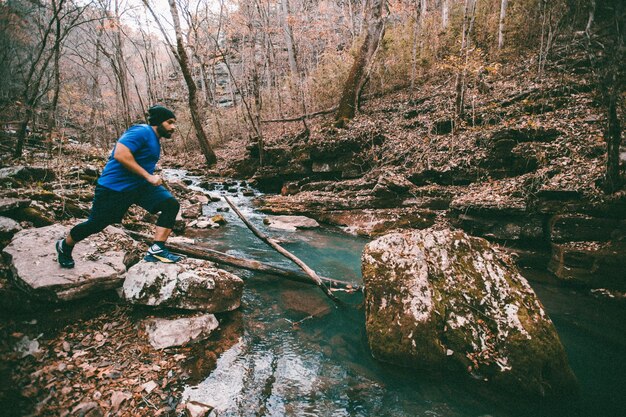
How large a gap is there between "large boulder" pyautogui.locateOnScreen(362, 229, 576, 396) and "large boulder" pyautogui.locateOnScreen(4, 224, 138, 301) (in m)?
3.61

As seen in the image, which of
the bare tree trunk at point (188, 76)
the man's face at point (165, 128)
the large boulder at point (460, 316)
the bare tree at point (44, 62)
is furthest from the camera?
the bare tree trunk at point (188, 76)

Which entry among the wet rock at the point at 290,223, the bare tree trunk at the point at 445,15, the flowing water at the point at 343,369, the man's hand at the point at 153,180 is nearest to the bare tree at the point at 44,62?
the man's hand at the point at 153,180

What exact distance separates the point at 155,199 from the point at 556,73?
13946 mm

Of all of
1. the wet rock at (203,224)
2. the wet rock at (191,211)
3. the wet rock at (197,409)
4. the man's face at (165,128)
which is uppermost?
the man's face at (165,128)

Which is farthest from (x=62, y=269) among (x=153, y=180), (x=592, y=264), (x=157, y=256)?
(x=592, y=264)

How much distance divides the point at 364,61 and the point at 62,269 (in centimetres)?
1361

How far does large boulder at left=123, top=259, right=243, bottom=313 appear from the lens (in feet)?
12.5

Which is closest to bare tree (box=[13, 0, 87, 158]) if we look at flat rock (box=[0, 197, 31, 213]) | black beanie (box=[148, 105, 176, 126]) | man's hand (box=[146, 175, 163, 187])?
flat rock (box=[0, 197, 31, 213])

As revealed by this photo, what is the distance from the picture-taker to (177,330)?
364 centimetres

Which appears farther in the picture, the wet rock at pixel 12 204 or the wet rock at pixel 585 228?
the wet rock at pixel 585 228

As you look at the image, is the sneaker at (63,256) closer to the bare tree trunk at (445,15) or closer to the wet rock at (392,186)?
the wet rock at (392,186)

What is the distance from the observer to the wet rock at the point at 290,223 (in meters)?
9.23

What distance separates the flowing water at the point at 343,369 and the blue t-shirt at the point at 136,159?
250cm

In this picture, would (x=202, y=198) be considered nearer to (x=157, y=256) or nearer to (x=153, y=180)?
(x=157, y=256)
